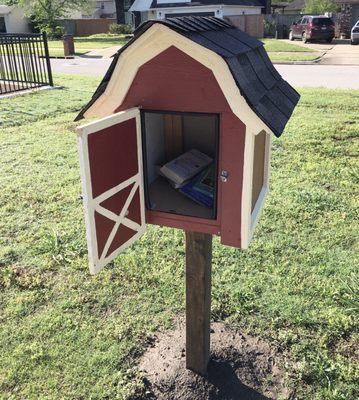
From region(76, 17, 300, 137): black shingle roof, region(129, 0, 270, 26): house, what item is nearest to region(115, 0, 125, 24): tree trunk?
region(129, 0, 270, 26): house

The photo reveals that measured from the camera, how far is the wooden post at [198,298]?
2520 millimetres

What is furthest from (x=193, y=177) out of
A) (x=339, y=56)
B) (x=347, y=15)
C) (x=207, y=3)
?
(x=347, y=15)

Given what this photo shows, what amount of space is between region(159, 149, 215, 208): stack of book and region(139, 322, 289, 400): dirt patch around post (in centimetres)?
119

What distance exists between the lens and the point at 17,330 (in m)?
3.23

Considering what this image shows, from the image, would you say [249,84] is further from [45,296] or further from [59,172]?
[59,172]

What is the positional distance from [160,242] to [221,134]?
239 cm

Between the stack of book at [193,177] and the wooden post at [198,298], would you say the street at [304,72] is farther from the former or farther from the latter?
the wooden post at [198,298]

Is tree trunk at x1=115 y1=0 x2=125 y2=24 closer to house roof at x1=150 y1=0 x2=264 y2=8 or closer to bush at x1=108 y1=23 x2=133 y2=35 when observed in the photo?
bush at x1=108 y1=23 x2=133 y2=35

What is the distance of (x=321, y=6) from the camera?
→ 33.8 meters

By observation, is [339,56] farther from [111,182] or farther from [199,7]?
[111,182]

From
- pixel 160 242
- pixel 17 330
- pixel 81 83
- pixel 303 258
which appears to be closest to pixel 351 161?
pixel 303 258

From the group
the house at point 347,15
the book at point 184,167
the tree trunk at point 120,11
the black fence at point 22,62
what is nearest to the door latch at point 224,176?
the book at point 184,167

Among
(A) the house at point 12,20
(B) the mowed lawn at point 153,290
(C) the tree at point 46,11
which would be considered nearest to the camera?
(B) the mowed lawn at point 153,290

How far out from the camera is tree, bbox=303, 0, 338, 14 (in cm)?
3344
